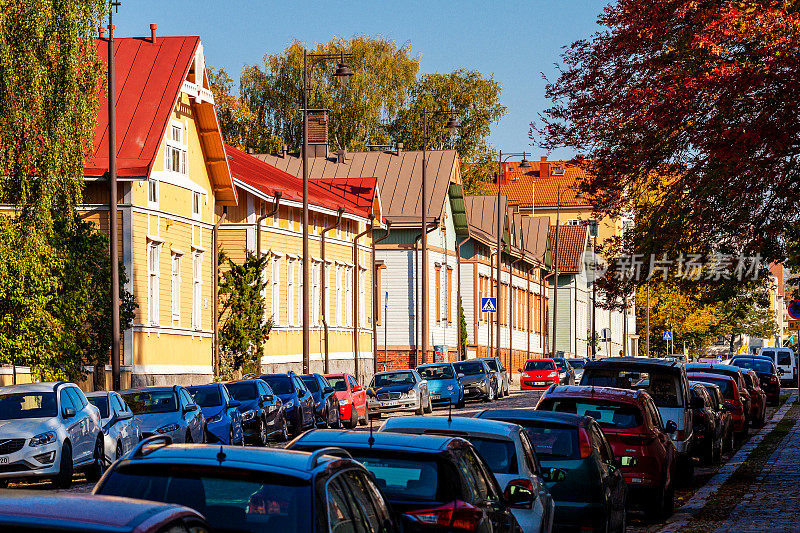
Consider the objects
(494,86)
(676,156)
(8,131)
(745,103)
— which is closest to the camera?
(745,103)

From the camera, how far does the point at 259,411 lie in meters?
27.6

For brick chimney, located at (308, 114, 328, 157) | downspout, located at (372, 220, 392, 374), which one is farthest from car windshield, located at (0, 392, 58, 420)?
brick chimney, located at (308, 114, 328, 157)

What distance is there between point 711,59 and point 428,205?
1972 inches

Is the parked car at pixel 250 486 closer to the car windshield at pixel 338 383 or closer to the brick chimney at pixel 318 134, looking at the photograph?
the car windshield at pixel 338 383

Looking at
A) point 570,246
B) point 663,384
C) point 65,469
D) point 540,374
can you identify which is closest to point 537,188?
point 570,246

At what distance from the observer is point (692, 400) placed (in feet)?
68.1

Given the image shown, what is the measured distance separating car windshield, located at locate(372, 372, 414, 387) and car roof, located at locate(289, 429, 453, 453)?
3070cm

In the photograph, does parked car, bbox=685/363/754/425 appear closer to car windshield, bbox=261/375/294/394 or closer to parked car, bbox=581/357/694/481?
car windshield, bbox=261/375/294/394

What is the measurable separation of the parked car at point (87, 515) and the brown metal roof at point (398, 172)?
190 feet

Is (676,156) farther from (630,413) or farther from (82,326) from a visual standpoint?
(82,326)

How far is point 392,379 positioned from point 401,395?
127cm

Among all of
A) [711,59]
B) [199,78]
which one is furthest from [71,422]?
[199,78]

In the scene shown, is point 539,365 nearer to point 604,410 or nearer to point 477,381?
point 477,381

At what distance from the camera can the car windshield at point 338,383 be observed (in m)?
34.8
